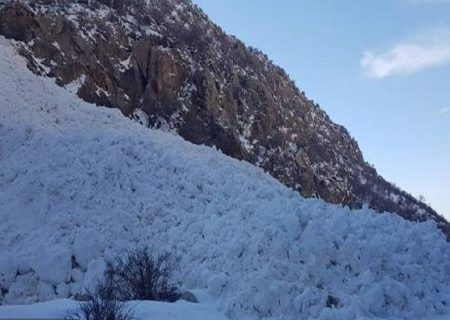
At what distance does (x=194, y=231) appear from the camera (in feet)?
54.3

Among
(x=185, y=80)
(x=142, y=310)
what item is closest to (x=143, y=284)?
(x=142, y=310)

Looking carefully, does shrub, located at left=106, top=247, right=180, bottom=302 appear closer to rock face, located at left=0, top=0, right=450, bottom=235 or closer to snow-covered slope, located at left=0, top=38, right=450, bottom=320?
snow-covered slope, located at left=0, top=38, right=450, bottom=320

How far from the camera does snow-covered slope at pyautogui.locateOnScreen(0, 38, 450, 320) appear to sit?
12.7m

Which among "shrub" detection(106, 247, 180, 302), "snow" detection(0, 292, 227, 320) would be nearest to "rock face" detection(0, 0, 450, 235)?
"shrub" detection(106, 247, 180, 302)

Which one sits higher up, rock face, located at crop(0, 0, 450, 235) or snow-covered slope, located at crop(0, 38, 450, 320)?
rock face, located at crop(0, 0, 450, 235)

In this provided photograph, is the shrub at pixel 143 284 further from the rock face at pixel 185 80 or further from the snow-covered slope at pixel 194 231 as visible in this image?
the rock face at pixel 185 80

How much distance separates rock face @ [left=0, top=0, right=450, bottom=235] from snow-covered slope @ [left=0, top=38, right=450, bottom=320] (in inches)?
388

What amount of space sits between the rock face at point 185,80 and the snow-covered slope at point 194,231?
9865 mm

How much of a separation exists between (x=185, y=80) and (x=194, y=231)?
24901mm

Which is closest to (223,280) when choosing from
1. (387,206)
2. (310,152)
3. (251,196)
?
(251,196)

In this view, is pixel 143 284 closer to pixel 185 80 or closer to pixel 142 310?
pixel 142 310

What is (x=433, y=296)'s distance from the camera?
13.2 metres

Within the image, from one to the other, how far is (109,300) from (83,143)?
41.7 feet

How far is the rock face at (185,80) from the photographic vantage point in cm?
3195
